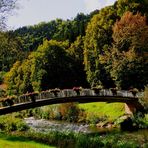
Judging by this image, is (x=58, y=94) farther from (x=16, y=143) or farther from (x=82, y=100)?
(x=16, y=143)

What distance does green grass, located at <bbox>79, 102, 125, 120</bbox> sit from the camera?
66.4 meters

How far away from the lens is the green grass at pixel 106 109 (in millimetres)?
66375

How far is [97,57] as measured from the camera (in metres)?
85.6

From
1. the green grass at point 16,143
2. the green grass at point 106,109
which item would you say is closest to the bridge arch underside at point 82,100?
the green grass at point 106,109

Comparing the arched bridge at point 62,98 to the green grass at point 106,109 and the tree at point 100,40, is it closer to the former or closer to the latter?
the green grass at point 106,109

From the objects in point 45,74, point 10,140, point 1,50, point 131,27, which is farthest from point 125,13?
point 10,140

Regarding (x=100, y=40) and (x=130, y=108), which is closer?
(x=130, y=108)

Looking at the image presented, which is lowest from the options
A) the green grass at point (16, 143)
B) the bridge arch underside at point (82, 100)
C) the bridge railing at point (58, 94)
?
the green grass at point (16, 143)

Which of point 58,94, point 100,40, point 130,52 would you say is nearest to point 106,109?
point 130,52

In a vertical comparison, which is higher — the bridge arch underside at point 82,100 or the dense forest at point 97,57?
the dense forest at point 97,57

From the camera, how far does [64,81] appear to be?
97750 millimetres

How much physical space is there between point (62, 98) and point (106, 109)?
11689 mm

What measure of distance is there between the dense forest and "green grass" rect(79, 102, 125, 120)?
Answer: 416cm

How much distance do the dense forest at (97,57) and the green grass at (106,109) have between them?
4155mm
